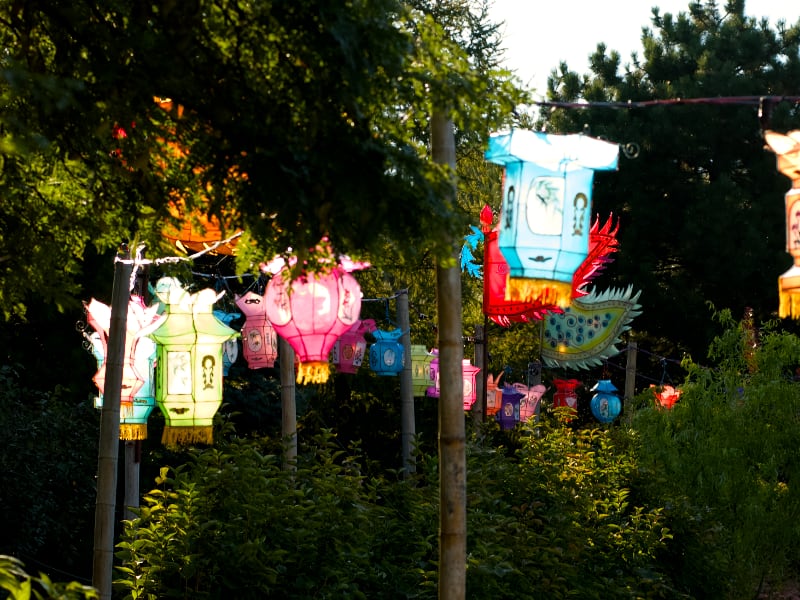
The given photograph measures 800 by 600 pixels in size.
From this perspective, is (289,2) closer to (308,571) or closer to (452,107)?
(452,107)

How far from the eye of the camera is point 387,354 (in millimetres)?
19703

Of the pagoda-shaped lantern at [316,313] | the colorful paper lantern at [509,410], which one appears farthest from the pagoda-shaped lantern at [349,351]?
the pagoda-shaped lantern at [316,313]

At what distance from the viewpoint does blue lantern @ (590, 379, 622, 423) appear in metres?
28.5

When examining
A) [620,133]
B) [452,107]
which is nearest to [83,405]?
[452,107]

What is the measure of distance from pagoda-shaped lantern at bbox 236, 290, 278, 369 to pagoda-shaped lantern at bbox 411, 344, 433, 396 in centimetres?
702

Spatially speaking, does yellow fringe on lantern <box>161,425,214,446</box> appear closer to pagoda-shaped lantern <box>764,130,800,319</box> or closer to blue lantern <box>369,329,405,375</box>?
pagoda-shaped lantern <box>764,130,800,319</box>

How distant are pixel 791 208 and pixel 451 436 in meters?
2.34

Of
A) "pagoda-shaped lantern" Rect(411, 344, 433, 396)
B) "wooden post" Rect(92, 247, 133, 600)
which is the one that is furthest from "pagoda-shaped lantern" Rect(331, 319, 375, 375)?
"wooden post" Rect(92, 247, 133, 600)

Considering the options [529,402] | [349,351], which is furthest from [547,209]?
[529,402]

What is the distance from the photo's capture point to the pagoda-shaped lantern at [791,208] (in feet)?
23.8

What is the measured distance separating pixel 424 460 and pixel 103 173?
224 inches

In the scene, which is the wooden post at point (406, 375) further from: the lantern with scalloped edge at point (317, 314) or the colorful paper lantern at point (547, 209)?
the colorful paper lantern at point (547, 209)

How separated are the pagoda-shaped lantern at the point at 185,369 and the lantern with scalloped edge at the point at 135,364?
175mm

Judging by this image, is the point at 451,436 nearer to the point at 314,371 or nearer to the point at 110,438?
the point at 314,371
